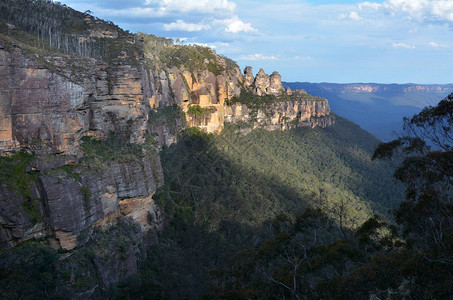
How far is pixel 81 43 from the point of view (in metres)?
39.1

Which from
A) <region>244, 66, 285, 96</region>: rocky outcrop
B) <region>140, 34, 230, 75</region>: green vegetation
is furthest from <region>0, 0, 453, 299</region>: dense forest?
<region>244, 66, 285, 96</region>: rocky outcrop

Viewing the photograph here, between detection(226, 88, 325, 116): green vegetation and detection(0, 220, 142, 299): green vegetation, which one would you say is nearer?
detection(0, 220, 142, 299): green vegetation

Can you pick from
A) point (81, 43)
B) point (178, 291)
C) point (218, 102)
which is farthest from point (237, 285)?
point (218, 102)

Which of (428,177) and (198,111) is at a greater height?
(198,111)

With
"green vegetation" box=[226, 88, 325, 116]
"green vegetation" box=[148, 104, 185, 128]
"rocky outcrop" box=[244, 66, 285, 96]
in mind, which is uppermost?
"rocky outcrop" box=[244, 66, 285, 96]

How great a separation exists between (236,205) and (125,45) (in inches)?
823

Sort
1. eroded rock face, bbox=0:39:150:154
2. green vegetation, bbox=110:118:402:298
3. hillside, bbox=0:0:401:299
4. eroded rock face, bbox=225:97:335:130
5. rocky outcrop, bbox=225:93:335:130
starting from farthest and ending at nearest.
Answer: rocky outcrop, bbox=225:93:335:130, eroded rock face, bbox=225:97:335:130, eroded rock face, bbox=0:39:150:154, hillside, bbox=0:0:401:299, green vegetation, bbox=110:118:402:298

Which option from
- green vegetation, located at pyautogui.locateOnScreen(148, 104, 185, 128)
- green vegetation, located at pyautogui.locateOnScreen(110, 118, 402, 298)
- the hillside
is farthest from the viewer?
green vegetation, located at pyautogui.locateOnScreen(148, 104, 185, 128)

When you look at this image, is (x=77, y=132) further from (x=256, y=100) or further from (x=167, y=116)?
(x=256, y=100)

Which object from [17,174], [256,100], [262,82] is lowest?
[17,174]

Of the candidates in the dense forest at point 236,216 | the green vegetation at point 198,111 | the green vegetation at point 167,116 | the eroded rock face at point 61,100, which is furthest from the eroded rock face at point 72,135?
the green vegetation at point 198,111

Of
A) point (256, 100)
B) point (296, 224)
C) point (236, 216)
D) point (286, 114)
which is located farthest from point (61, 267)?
point (286, 114)

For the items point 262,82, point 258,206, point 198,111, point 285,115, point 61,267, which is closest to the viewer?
point 61,267

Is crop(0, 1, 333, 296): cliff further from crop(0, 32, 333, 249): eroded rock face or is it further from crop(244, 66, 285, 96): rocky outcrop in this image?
crop(244, 66, 285, 96): rocky outcrop
